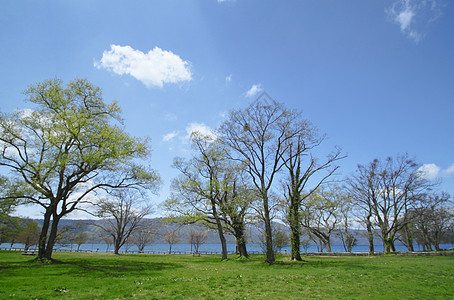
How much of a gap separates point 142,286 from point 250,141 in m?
15.9

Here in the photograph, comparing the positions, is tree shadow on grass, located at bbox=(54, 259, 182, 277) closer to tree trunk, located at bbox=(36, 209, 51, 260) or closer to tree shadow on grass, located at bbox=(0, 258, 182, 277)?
tree shadow on grass, located at bbox=(0, 258, 182, 277)

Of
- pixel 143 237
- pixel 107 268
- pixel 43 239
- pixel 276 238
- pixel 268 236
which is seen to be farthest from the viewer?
pixel 143 237

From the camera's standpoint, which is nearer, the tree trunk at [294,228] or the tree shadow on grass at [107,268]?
the tree shadow on grass at [107,268]

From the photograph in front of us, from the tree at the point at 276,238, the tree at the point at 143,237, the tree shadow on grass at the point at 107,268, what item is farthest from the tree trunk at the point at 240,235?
the tree at the point at 143,237

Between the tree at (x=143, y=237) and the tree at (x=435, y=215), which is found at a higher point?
the tree at (x=435, y=215)

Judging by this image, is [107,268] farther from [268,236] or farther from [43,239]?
[268,236]

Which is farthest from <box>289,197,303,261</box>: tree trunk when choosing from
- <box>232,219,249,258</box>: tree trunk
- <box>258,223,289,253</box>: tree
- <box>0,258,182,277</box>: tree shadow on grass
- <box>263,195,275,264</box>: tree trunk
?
<box>0,258,182,277</box>: tree shadow on grass

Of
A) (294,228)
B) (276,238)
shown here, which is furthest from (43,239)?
(276,238)

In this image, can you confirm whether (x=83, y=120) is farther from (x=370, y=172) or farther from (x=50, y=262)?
(x=370, y=172)

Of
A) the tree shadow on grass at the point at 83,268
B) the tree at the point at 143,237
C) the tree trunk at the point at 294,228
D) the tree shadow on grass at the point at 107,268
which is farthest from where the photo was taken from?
the tree at the point at 143,237

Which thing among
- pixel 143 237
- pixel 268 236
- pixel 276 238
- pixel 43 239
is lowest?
pixel 143 237

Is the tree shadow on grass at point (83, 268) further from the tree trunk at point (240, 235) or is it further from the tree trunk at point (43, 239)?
the tree trunk at point (240, 235)

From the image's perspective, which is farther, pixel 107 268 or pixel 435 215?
pixel 435 215

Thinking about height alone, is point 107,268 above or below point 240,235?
below
